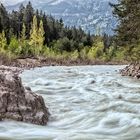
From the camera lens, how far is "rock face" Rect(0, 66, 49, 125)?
12.4 metres

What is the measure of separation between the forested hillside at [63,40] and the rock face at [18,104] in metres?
21.7

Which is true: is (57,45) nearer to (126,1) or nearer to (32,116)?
(126,1)

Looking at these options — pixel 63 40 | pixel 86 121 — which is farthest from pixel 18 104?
pixel 63 40

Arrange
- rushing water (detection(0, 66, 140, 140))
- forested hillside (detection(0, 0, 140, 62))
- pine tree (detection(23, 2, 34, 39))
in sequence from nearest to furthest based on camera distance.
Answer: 1. rushing water (detection(0, 66, 140, 140))
2. forested hillside (detection(0, 0, 140, 62))
3. pine tree (detection(23, 2, 34, 39))

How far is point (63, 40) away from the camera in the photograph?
110438 millimetres

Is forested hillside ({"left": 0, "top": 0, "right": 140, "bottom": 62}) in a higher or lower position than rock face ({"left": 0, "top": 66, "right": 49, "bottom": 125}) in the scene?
higher

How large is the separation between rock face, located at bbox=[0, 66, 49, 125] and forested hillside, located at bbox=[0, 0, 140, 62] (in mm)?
21657

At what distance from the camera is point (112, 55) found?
113 metres

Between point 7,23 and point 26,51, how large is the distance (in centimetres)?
2541

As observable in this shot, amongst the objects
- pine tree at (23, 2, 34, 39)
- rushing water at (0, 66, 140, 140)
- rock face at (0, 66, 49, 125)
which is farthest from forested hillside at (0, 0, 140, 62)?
rock face at (0, 66, 49, 125)

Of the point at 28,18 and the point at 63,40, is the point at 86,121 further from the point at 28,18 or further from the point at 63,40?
the point at 28,18

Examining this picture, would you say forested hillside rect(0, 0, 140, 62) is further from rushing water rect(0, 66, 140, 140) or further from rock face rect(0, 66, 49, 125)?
rock face rect(0, 66, 49, 125)

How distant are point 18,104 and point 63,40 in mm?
Result: 98138

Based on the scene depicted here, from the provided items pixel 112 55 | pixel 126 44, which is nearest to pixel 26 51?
pixel 112 55
